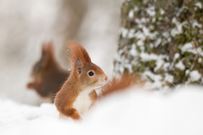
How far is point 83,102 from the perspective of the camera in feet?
9.39

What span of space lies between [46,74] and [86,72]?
2981mm

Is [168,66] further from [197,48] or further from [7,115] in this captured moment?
[7,115]

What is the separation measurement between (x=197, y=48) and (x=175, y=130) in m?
2.14

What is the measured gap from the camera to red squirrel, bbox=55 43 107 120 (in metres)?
2.85

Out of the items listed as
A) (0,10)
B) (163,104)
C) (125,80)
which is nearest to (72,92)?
(125,80)

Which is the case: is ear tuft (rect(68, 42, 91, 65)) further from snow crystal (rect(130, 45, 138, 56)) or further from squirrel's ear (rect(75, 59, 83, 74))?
snow crystal (rect(130, 45, 138, 56))

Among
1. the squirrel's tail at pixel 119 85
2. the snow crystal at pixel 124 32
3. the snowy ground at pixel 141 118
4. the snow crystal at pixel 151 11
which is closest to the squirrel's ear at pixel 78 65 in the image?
the squirrel's tail at pixel 119 85

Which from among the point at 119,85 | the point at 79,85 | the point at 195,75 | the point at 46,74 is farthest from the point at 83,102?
the point at 46,74

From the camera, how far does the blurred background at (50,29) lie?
13.1m

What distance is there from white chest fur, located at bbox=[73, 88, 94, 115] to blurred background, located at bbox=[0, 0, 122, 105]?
31.5ft

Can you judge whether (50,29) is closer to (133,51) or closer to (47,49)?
(47,49)

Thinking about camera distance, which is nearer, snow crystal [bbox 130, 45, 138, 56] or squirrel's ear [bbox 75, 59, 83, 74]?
squirrel's ear [bbox 75, 59, 83, 74]

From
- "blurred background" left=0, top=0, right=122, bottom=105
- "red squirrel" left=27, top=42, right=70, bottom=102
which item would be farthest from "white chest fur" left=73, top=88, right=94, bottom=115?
"blurred background" left=0, top=0, right=122, bottom=105

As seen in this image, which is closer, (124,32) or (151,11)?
(151,11)
